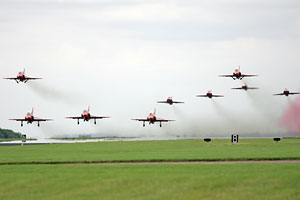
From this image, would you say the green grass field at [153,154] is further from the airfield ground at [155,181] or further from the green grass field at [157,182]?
the green grass field at [157,182]

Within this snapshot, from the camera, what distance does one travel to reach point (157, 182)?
35.2 meters

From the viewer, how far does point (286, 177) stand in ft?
118

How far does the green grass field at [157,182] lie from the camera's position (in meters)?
30.7

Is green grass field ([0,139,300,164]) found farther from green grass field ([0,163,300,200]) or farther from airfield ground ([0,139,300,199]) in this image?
green grass field ([0,163,300,200])

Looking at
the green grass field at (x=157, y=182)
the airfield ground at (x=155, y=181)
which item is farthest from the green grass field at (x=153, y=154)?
the green grass field at (x=157, y=182)

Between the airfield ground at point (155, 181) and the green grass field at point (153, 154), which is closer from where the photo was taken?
the airfield ground at point (155, 181)

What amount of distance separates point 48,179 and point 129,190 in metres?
8.64

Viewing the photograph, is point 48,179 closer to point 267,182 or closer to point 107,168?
point 107,168

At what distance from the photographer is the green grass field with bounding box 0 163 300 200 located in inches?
1208

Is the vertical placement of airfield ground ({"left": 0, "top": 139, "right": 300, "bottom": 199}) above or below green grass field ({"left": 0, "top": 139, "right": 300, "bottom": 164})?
below

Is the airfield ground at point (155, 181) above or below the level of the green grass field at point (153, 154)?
below

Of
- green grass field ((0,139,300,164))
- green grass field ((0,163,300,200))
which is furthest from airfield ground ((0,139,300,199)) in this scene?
green grass field ((0,139,300,164))

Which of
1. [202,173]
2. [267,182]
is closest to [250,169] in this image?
[202,173]

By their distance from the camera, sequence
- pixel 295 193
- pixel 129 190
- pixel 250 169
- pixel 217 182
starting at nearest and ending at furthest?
1. pixel 295 193
2. pixel 129 190
3. pixel 217 182
4. pixel 250 169
